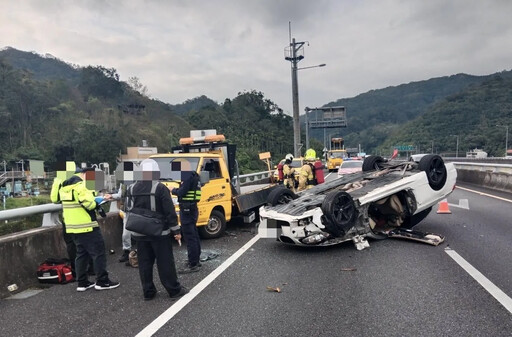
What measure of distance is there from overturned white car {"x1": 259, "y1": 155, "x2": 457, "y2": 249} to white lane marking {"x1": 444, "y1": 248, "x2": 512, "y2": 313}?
87 cm

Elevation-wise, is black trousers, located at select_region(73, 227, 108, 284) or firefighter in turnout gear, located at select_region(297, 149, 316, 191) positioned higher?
firefighter in turnout gear, located at select_region(297, 149, 316, 191)

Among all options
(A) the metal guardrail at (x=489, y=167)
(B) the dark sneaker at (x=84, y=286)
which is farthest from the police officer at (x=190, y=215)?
(A) the metal guardrail at (x=489, y=167)

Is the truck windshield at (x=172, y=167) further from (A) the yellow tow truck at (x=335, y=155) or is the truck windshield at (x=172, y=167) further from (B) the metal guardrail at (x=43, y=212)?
(A) the yellow tow truck at (x=335, y=155)

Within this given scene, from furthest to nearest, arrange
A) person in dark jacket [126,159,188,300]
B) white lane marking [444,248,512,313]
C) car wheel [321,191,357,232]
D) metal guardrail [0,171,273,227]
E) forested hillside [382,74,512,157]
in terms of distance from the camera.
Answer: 1. forested hillside [382,74,512,157]
2. car wheel [321,191,357,232]
3. metal guardrail [0,171,273,227]
4. person in dark jacket [126,159,188,300]
5. white lane marking [444,248,512,313]

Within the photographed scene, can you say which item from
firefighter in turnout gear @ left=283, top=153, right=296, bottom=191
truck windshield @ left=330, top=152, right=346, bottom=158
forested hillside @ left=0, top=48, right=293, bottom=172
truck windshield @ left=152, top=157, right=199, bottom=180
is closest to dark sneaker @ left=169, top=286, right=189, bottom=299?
truck windshield @ left=152, top=157, right=199, bottom=180

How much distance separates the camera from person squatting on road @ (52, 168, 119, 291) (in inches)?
216

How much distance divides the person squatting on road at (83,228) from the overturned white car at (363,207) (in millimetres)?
2923

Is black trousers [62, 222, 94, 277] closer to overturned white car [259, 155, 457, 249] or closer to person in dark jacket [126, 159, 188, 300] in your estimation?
person in dark jacket [126, 159, 188, 300]

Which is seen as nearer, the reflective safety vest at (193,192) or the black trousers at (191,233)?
the black trousers at (191,233)

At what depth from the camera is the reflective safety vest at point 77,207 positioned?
5.50m

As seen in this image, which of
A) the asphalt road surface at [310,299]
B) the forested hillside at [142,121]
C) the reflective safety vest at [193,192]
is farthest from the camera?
the forested hillside at [142,121]

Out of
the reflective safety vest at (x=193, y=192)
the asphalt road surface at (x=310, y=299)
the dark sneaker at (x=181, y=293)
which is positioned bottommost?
the asphalt road surface at (x=310, y=299)

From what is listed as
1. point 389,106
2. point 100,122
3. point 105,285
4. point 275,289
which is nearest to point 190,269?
point 105,285

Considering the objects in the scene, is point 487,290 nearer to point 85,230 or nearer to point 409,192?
point 409,192
